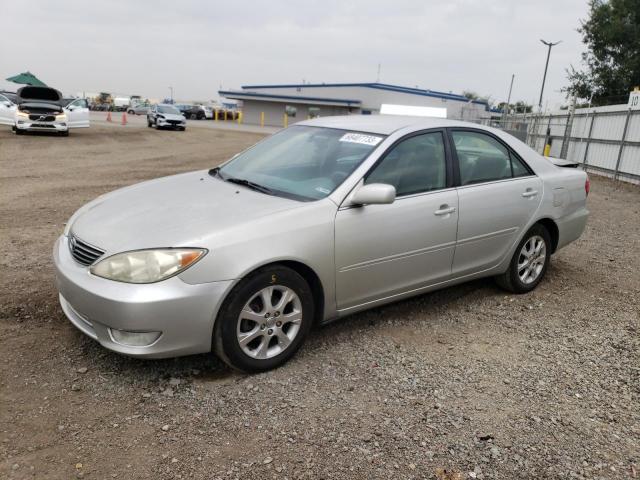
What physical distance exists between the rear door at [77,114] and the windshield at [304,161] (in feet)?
61.0

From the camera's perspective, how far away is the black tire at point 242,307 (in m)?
3.08

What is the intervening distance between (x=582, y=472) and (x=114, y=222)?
2964 mm

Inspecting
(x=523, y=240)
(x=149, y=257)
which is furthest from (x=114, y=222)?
(x=523, y=240)

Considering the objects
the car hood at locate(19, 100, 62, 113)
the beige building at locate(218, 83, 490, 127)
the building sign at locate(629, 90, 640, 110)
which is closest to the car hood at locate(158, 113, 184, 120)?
the car hood at locate(19, 100, 62, 113)

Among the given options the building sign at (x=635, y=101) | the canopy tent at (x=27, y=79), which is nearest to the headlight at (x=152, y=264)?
the building sign at (x=635, y=101)

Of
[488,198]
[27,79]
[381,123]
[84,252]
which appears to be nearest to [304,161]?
[381,123]

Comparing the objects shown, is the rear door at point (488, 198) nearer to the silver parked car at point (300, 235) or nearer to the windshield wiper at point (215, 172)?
the silver parked car at point (300, 235)

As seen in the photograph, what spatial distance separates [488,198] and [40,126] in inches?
732

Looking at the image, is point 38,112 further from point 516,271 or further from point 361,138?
point 516,271

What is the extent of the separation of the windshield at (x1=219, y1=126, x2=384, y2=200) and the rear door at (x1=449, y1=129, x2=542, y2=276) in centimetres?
88

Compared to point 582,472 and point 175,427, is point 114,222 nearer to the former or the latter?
point 175,427

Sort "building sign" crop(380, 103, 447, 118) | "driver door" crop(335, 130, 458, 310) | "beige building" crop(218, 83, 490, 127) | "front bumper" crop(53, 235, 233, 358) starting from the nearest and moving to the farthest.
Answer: "front bumper" crop(53, 235, 233, 358) < "driver door" crop(335, 130, 458, 310) < "building sign" crop(380, 103, 447, 118) < "beige building" crop(218, 83, 490, 127)

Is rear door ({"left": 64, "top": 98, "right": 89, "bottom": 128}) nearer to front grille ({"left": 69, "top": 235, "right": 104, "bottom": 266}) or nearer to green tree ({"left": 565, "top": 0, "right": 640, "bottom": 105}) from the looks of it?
front grille ({"left": 69, "top": 235, "right": 104, "bottom": 266})

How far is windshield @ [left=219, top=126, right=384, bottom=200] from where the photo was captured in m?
3.71
